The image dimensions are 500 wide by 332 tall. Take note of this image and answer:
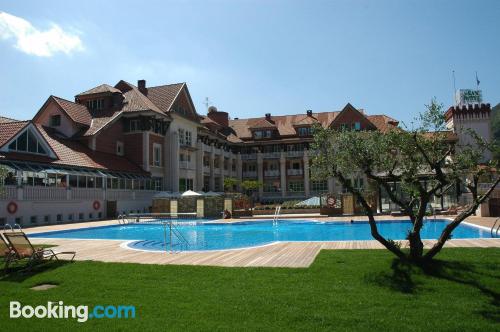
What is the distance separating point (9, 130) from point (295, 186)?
39.8 metres

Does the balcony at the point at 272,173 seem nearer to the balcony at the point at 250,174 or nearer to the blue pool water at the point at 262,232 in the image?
the balcony at the point at 250,174

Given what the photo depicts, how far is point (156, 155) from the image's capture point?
4425 centimetres

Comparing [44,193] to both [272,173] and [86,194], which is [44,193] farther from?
[272,173]

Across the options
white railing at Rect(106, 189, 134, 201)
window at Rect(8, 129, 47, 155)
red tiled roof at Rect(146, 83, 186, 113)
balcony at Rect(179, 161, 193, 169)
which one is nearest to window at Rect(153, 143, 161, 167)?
balcony at Rect(179, 161, 193, 169)

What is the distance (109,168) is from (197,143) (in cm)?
1665

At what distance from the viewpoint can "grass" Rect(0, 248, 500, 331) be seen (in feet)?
20.2

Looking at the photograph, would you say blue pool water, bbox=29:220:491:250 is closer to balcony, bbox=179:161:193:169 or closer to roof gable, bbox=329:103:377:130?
balcony, bbox=179:161:193:169

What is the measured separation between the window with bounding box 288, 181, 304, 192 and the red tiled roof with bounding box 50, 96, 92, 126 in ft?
99.5

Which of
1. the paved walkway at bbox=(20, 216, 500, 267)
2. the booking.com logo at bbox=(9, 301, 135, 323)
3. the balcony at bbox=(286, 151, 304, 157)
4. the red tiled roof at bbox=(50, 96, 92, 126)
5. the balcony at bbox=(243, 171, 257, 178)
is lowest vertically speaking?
the booking.com logo at bbox=(9, 301, 135, 323)

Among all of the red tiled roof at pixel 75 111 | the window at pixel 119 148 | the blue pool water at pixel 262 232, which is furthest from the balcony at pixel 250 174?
the blue pool water at pixel 262 232

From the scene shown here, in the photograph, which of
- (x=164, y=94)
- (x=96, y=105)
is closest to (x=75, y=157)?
(x=96, y=105)

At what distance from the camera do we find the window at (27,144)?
92.1ft

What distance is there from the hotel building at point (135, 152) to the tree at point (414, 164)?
48.9 feet

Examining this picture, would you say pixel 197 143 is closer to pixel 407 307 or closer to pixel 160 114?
pixel 160 114
